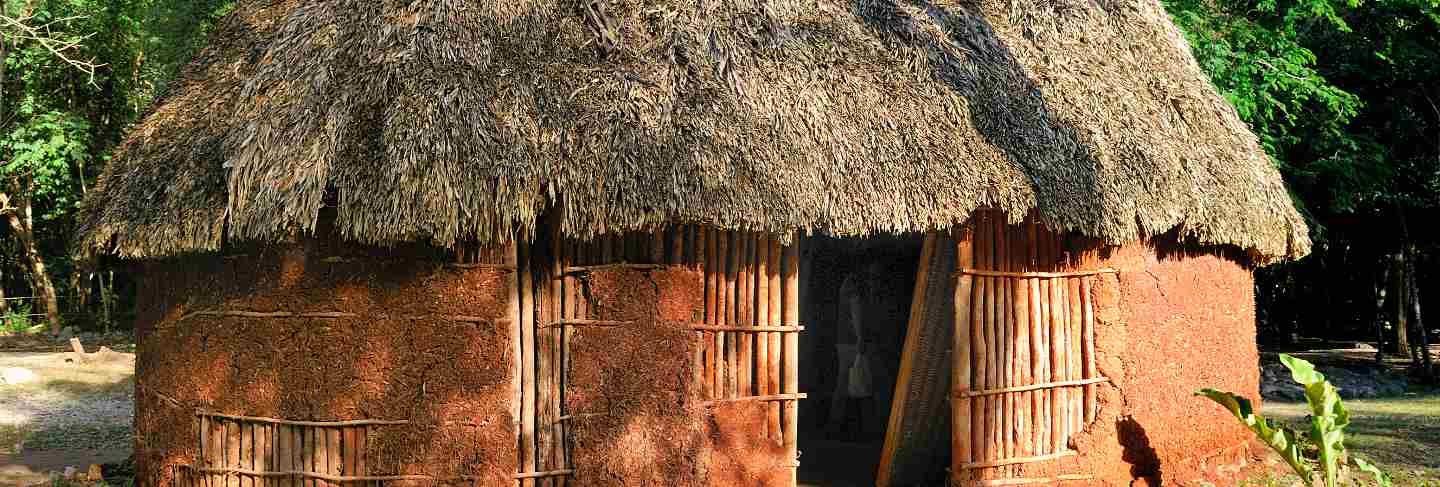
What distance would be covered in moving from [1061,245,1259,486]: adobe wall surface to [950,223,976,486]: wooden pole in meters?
0.73

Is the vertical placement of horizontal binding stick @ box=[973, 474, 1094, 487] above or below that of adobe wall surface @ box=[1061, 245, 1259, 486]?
below

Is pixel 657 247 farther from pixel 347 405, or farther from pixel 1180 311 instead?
pixel 1180 311

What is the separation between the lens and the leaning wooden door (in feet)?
23.7

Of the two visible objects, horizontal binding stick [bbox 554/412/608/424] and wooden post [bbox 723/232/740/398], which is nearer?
horizontal binding stick [bbox 554/412/608/424]

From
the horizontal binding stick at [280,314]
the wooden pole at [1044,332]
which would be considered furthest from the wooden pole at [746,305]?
the horizontal binding stick at [280,314]

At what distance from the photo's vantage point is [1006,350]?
8.02m

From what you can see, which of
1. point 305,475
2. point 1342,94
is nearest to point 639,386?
point 305,475

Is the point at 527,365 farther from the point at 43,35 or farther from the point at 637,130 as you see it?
the point at 43,35

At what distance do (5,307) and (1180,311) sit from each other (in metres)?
22.4

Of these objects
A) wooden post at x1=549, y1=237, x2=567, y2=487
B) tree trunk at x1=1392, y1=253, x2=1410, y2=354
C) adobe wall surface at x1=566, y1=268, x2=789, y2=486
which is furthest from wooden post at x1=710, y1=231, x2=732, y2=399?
tree trunk at x1=1392, y1=253, x2=1410, y2=354

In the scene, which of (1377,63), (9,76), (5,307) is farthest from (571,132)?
(5,307)

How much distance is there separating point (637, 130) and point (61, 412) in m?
10.0

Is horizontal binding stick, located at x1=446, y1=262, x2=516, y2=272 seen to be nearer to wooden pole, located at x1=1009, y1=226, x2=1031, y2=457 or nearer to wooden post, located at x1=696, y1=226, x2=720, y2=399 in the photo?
wooden post, located at x1=696, y1=226, x2=720, y2=399

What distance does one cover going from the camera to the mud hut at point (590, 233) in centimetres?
691
